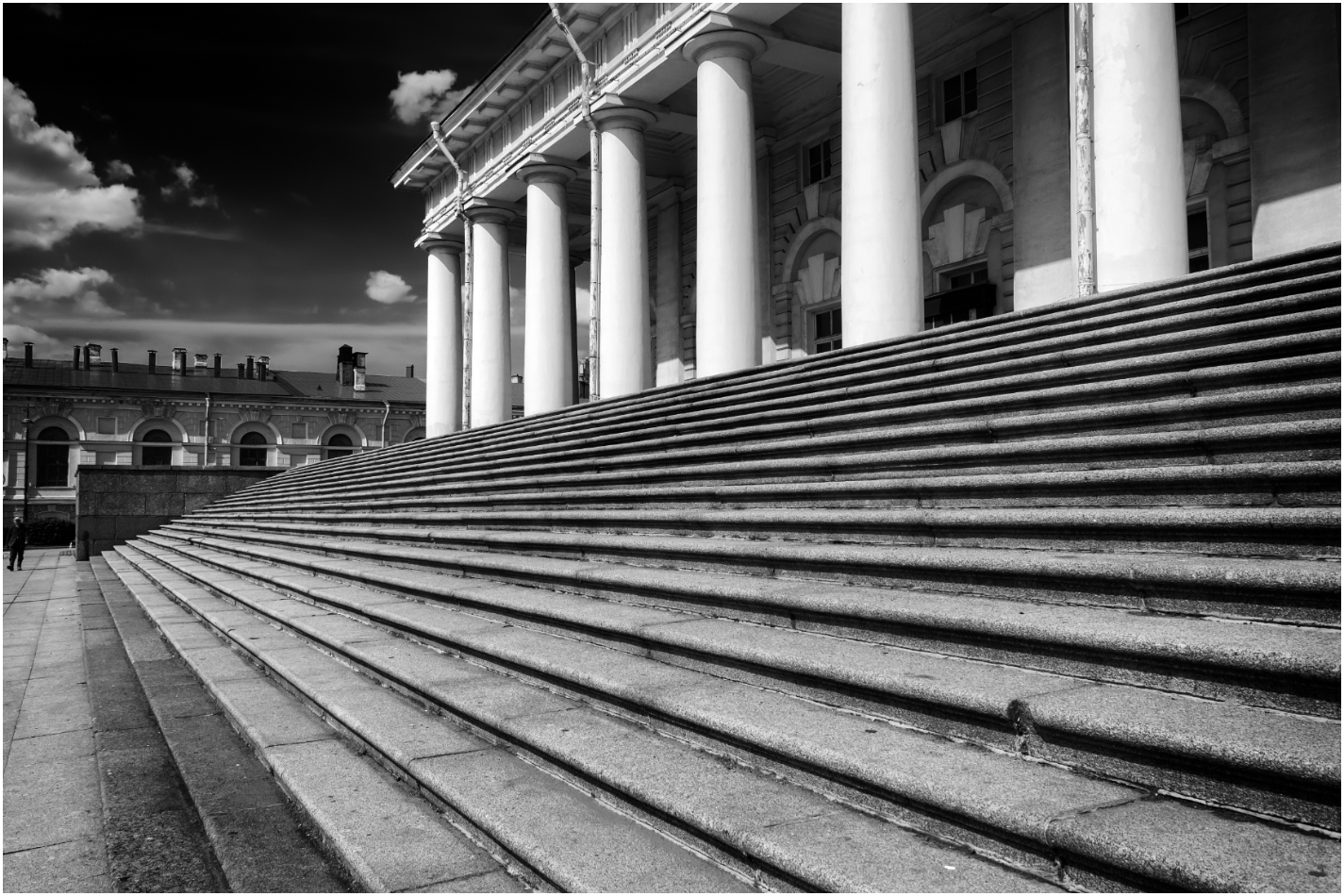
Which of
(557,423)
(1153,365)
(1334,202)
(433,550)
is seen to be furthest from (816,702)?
(1334,202)

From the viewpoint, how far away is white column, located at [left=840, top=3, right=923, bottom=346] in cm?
1142

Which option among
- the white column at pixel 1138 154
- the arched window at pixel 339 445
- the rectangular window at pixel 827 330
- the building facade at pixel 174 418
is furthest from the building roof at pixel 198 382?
the white column at pixel 1138 154

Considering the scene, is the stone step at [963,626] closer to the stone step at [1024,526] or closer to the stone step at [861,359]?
the stone step at [1024,526]

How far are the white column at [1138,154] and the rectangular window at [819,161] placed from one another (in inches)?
457

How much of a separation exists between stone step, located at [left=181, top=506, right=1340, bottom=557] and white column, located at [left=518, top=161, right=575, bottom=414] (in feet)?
46.7

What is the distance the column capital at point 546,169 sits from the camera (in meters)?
21.6

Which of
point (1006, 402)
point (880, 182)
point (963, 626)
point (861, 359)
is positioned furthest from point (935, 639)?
point (880, 182)

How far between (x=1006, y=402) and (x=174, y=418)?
173 feet

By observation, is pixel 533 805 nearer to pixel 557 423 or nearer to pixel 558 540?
pixel 558 540

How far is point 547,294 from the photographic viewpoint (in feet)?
70.5

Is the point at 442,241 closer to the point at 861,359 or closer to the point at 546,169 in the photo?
the point at 546,169

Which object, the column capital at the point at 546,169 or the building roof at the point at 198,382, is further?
the building roof at the point at 198,382

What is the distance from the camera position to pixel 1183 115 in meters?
13.9

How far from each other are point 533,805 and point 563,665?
1100mm
